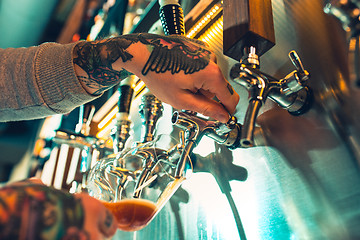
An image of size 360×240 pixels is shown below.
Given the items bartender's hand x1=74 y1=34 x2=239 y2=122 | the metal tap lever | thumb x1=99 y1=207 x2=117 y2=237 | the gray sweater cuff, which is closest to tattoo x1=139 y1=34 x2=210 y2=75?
bartender's hand x1=74 y1=34 x2=239 y2=122

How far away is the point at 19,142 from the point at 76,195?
4.83m

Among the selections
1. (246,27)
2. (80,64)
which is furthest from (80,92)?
(246,27)

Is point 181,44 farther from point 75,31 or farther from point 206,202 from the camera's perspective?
point 75,31

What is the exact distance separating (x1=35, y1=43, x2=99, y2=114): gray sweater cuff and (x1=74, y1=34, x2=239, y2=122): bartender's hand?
0.28ft

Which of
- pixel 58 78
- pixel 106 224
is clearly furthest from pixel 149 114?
pixel 106 224

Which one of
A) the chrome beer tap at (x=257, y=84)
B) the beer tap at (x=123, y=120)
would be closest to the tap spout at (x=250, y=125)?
the chrome beer tap at (x=257, y=84)

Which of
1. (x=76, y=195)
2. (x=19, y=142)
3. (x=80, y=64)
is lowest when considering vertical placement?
(x=76, y=195)

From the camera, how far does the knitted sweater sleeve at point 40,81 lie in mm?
833

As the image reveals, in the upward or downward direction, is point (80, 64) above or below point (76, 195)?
above

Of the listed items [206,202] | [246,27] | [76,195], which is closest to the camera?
[76,195]

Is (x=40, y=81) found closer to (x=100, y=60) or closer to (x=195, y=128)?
(x=100, y=60)

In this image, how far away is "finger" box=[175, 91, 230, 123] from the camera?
0.68 meters

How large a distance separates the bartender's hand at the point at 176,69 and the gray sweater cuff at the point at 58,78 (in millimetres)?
86

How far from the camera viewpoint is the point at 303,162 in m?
0.68
